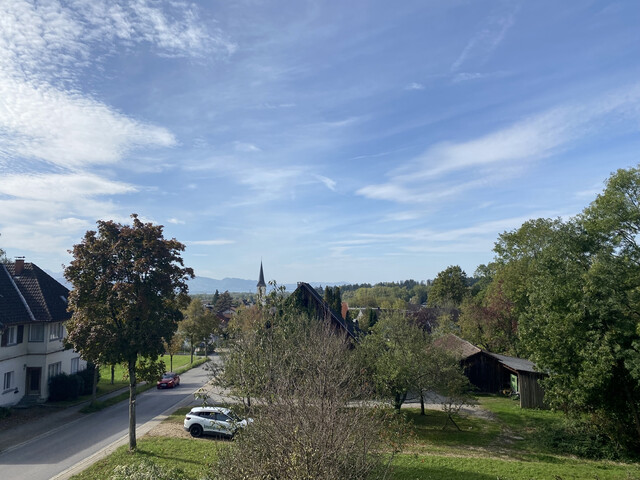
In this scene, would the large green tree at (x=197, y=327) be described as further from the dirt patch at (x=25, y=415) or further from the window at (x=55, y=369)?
the dirt patch at (x=25, y=415)

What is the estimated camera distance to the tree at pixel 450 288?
212 feet

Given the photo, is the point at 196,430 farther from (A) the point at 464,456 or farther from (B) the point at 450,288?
(B) the point at 450,288

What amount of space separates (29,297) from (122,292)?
15.9 metres

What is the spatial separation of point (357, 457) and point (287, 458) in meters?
1.43

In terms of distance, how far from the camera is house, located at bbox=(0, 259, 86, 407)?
79.9 ft

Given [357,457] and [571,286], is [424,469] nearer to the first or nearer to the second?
[357,457]

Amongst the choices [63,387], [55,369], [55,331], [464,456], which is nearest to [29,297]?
[55,331]

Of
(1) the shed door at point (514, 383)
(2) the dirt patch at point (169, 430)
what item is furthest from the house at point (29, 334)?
(1) the shed door at point (514, 383)

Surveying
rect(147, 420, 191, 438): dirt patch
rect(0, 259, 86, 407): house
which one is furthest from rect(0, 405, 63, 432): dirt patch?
rect(147, 420, 191, 438): dirt patch

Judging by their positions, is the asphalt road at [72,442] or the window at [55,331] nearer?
the asphalt road at [72,442]

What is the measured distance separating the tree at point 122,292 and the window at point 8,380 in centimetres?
1092

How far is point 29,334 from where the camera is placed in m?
26.6

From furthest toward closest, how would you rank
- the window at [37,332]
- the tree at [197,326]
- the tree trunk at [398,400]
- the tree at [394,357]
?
the tree at [197,326] < the window at [37,332] < the tree trunk at [398,400] < the tree at [394,357]

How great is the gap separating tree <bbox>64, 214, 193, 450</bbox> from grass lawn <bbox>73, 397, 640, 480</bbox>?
6.59ft
